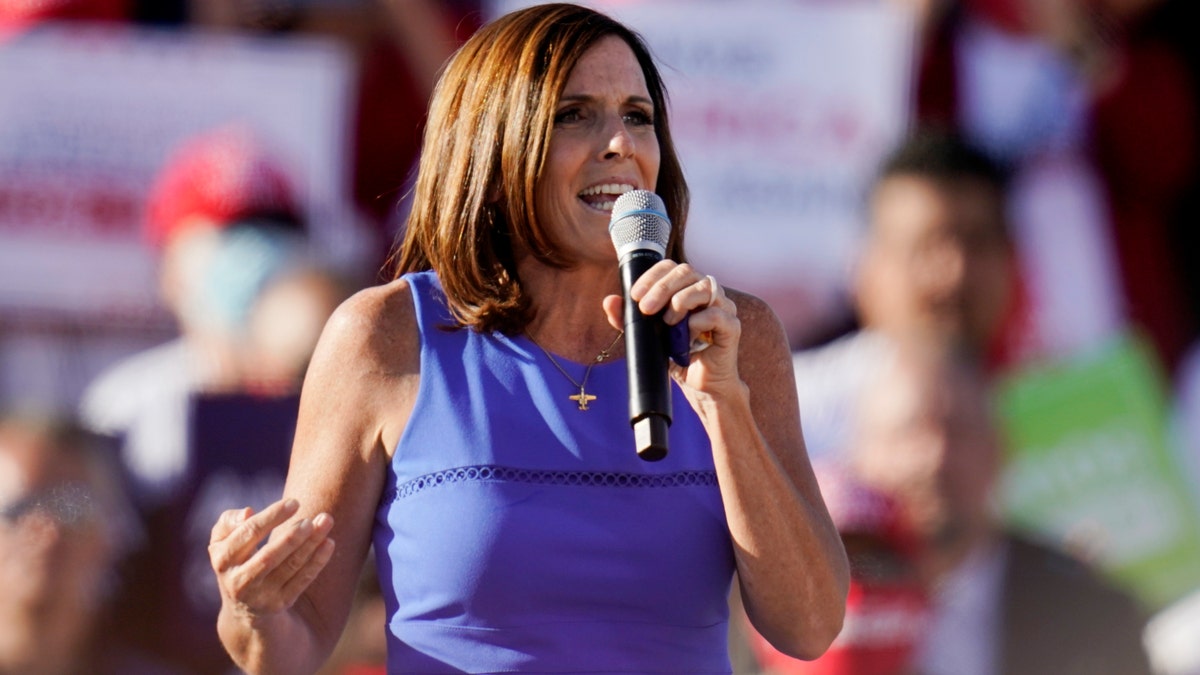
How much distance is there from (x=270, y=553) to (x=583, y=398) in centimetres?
46

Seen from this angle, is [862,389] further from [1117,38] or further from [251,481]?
[251,481]

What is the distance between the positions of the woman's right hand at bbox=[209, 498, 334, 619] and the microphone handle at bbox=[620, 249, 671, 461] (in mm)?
388

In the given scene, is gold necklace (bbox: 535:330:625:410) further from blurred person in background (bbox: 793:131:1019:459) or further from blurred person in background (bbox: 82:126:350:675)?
blurred person in background (bbox: 793:131:1019:459)

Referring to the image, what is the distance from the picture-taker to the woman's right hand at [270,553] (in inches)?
70.4

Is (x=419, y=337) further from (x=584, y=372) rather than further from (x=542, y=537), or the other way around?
(x=542, y=537)

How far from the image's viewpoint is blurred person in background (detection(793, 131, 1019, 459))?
204 inches

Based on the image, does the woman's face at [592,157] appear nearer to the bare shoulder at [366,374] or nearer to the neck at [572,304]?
the neck at [572,304]

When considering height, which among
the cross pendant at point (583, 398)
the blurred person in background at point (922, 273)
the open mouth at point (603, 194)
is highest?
the open mouth at point (603, 194)

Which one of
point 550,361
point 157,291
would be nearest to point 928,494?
point 157,291

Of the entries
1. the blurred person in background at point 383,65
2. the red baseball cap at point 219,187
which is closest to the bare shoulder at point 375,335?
the red baseball cap at point 219,187

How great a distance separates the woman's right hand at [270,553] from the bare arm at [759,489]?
44 cm

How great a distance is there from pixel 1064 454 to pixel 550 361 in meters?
3.68

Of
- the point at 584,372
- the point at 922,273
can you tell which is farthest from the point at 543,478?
the point at 922,273

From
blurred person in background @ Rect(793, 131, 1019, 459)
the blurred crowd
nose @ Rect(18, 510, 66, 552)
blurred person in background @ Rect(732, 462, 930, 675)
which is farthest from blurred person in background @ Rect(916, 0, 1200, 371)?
nose @ Rect(18, 510, 66, 552)
